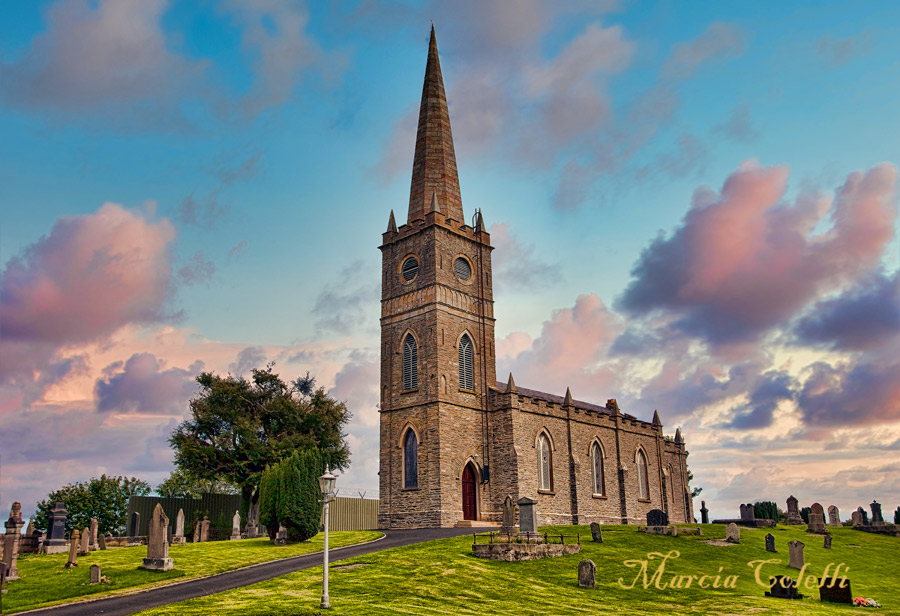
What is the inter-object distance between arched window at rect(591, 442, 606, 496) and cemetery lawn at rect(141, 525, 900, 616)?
1586cm

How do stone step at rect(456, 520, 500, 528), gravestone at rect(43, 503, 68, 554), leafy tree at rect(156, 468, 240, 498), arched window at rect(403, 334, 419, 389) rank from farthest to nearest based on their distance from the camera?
leafy tree at rect(156, 468, 240, 498) → arched window at rect(403, 334, 419, 389) → stone step at rect(456, 520, 500, 528) → gravestone at rect(43, 503, 68, 554)

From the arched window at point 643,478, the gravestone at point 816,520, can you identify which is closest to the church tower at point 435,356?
the arched window at point 643,478

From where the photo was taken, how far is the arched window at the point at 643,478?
53.7 m

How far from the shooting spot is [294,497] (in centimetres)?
3256

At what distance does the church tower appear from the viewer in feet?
136

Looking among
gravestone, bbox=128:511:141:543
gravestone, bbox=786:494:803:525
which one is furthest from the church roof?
gravestone, bbox=128:511:141:543

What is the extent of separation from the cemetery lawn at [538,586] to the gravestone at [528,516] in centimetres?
181

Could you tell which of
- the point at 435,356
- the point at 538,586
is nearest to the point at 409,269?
the point at 435,356

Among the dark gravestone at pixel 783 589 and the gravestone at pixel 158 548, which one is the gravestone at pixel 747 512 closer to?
the dark gravestone at pixel 783 589

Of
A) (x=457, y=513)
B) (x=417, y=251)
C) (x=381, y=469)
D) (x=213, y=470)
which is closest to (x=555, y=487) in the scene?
(x=457, y=513)

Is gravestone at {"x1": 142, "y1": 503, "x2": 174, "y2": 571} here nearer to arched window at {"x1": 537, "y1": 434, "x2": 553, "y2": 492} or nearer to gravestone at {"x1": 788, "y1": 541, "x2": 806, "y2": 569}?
gravestone at {"x1": 788, "y1": 541, "x2": 806, "y2": 569}

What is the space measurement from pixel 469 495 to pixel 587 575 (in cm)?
1991

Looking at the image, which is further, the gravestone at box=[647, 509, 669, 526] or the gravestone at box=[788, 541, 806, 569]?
the gravestone at box=[647, 509, 669, 526]

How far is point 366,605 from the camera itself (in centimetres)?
1883
